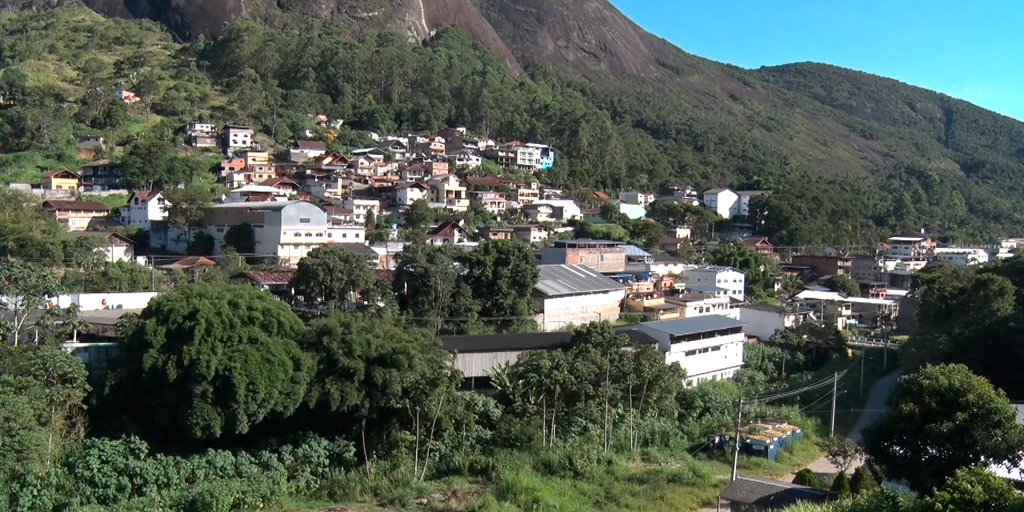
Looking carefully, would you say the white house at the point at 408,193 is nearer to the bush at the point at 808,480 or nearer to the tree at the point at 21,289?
A: the tree at the point at 21,289

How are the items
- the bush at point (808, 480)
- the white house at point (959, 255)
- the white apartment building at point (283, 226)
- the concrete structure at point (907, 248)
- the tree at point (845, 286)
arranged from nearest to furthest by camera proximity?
the bush at point (808, 480)
the white apartment building at point (283, 226)
the tree at point (845, 286)
the white house at point (959, 255)
the concrete structure at point (907, 248)

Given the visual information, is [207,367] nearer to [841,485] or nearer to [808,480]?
[808,480]

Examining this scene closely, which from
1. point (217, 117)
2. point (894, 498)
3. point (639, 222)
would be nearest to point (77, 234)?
point (217, 117)

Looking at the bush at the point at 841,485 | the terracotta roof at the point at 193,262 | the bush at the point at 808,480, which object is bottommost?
the bush at the point at 808,480

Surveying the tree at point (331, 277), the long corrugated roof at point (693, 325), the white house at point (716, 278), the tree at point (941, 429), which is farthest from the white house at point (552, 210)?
the tree at point (941, 429)

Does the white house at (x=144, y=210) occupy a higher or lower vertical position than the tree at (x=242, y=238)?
higher

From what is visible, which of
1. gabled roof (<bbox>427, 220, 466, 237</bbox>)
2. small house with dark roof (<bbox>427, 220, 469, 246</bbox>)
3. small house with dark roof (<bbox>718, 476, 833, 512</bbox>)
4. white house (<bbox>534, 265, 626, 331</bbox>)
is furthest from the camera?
gabled roof (<bbox>427, 220, 466, 237</bbox>)

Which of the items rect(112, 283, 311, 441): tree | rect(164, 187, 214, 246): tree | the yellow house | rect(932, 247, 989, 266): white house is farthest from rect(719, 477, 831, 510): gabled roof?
rect(932, 247, 989, 266): white house

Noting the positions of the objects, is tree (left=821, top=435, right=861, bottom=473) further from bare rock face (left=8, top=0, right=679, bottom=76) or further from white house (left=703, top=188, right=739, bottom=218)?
bare rock face (left=8, top=0, right=679, bottom=76)
